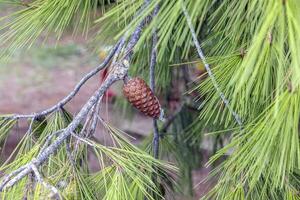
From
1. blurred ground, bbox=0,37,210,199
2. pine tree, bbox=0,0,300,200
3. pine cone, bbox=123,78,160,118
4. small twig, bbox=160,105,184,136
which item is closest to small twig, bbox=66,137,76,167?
pine tree, bbox=0,0,300,200

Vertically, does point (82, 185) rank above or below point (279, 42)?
below

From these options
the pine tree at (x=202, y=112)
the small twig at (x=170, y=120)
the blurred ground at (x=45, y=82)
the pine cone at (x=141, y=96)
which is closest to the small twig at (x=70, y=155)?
the pine tree at (x=202, y=112)

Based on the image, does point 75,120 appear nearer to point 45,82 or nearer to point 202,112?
point 202,112

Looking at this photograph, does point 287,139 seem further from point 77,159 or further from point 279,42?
point 77,159

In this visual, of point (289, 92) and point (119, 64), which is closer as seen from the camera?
point (289, 92)

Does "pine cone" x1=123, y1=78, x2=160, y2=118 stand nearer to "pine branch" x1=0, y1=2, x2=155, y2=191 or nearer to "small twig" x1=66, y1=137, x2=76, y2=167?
"pine branch" x1=0, y1=2, x2=155, y2=191

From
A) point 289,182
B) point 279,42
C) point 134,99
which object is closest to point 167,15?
point 279,42

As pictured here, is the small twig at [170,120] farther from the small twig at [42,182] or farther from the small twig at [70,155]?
the small twig at [42,182]
